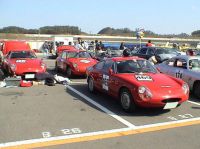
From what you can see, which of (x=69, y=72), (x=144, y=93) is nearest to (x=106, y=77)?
(x=144, y=93)

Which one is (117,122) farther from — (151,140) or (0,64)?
(0,64)

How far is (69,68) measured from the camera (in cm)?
1493

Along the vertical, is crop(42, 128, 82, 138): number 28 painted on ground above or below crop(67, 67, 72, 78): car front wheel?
below

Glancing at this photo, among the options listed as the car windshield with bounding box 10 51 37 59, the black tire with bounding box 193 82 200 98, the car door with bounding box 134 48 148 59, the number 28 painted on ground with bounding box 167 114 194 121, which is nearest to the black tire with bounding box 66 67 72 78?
the car windshield with bounding box 10 51 37 59

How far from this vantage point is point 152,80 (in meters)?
8.54

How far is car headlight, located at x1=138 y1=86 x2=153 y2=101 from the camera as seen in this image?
779 cm

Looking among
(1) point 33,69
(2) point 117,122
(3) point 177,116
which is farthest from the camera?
(1) point 33,69

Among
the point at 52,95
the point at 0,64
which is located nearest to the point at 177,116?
the point at 52,95

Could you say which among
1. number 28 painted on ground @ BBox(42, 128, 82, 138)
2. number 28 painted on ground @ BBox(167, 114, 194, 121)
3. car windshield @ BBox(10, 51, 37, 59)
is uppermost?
car windshield @ BBox(10, 51, 37, 59)

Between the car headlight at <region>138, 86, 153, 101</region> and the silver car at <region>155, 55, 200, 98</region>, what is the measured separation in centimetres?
296

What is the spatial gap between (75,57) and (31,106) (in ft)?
22.0

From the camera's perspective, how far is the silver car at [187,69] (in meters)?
10.3

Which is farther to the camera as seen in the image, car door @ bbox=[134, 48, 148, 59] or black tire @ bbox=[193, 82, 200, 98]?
car door @ bbox=[134, 48, 148, 59]

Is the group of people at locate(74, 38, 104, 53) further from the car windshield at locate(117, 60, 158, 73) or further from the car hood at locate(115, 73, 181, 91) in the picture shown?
the car hood at locate(115, 73, 181, 91)
